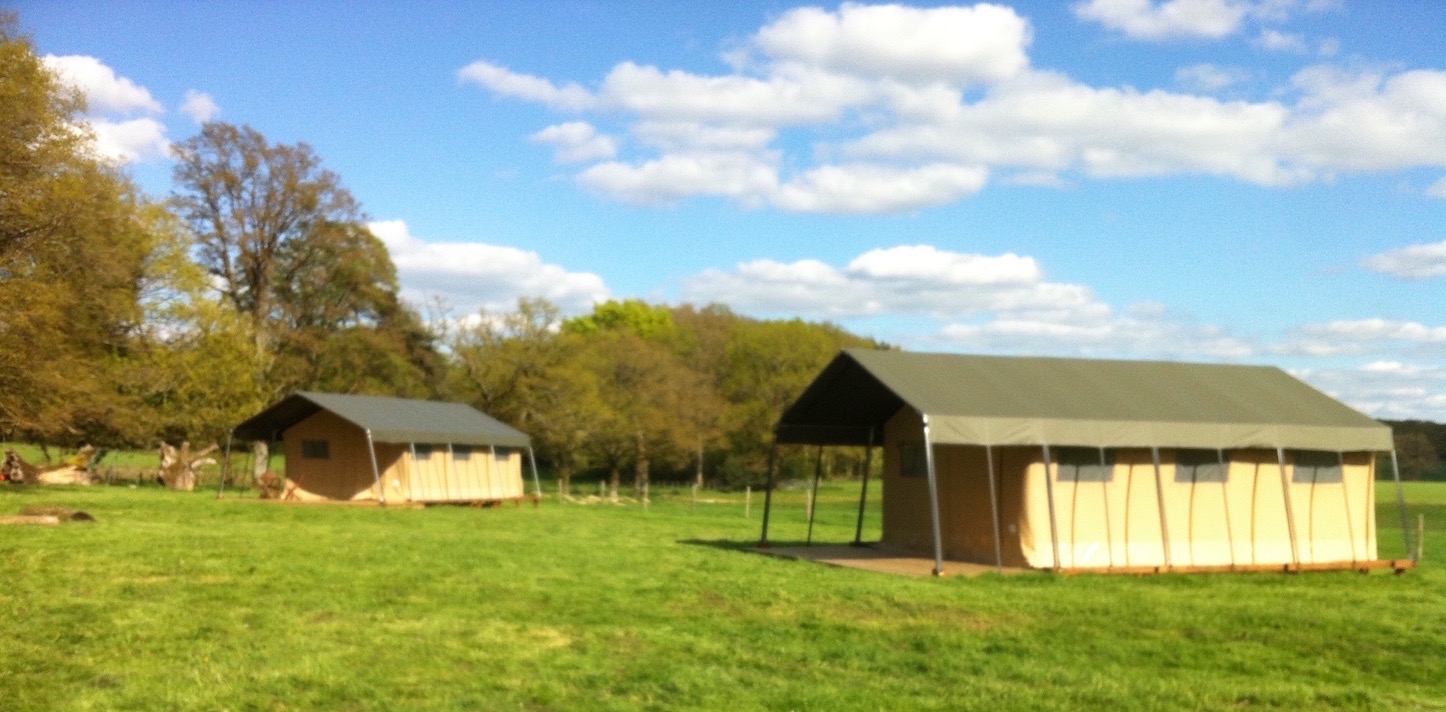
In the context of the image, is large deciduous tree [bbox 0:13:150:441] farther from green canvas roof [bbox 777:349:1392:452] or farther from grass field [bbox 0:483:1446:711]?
green canvas roof [bbox 777:349:1392:452]

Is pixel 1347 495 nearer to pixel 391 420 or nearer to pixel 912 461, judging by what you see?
pixel 912 461

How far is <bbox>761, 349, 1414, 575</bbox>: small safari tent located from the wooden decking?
0.39 metres

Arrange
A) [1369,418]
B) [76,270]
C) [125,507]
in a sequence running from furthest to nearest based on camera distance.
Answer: [76,270]
[125,507]
[1369,418]

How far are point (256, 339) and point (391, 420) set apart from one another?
46.7 ft

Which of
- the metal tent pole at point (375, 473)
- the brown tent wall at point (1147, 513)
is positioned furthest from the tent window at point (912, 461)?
the metal tent pole at point (375, 473)

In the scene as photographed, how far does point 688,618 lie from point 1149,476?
33.0 ft

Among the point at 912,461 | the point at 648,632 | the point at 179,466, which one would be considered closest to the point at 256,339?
the point at 179,466

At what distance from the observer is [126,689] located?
1050 centimetres

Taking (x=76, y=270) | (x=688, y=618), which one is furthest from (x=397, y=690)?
(x=76, y=270)

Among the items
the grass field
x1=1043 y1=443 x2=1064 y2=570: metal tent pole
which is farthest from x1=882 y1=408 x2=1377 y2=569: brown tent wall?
the grass field

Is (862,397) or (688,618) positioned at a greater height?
(862,397)

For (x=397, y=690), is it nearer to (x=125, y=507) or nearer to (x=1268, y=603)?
(x=1268, y=603)

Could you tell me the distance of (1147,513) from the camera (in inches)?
869

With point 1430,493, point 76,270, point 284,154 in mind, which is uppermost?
point 284,154
